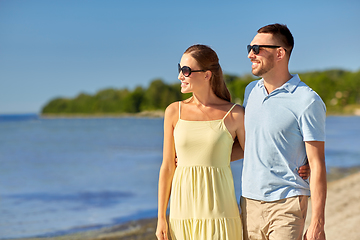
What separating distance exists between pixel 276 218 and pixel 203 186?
0.48 meters

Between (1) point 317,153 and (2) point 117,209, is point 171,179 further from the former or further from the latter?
(2) point 117,209

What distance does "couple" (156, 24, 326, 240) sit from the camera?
226 centimetres

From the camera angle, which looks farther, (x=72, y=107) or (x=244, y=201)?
(x=72, y=107)

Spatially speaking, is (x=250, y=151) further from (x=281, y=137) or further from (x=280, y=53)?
(x=280, y=53)

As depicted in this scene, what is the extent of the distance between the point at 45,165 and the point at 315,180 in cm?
2161

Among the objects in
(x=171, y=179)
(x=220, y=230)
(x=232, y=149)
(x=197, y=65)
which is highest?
(x=197, y=65)

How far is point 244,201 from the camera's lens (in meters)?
2.54

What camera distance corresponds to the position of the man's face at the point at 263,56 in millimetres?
2402

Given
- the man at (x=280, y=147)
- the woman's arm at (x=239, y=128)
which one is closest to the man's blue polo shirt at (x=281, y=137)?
the man at (x=280, y=147)

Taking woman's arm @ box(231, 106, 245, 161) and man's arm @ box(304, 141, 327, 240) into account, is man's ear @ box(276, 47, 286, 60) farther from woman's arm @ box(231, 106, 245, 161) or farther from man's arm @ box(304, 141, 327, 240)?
man's arm @ box(304, 141, 327, 240)

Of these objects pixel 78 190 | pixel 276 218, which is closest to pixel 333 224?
pixel 276 218

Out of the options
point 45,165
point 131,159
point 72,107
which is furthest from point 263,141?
point 72,107

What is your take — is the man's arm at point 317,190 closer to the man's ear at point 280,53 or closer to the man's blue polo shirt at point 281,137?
the man's blue polo shirt at point 281,137

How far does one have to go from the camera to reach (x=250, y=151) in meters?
2.42
